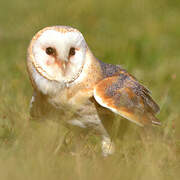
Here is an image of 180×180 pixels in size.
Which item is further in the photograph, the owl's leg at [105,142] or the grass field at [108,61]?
the owl's leg at [105,142]

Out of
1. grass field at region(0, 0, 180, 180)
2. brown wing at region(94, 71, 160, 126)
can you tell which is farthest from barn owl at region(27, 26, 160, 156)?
grass field at region(0, 0, 180, 180)

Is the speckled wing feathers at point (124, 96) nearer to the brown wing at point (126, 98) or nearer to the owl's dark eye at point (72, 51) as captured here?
the brown wing at point (126, 98)

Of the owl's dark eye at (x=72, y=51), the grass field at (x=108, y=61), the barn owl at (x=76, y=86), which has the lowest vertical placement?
the grass field at (x=108, y=61)

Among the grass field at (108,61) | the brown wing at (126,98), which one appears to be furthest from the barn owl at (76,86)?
the grass field at (108,61)

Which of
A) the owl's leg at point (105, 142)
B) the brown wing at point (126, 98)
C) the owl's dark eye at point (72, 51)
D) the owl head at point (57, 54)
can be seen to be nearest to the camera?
the owl head at point (57, 54)

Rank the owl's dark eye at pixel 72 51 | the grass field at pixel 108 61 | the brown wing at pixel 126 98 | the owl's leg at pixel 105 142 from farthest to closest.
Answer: the owl's leg at pixel 105 142, the brown wing at pixel 126 98, the owl's dark eye at pixel 72 51, the grass field at pixel 108 61

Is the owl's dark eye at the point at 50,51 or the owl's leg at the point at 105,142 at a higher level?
the owl's dark eye at the point at 50,51

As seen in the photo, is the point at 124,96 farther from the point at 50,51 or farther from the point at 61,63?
the point at 50,51

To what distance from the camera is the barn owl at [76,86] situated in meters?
4.15

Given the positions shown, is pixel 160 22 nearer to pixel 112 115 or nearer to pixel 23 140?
pixel 112 115

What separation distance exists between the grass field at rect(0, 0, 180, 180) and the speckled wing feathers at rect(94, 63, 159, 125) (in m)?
0.17

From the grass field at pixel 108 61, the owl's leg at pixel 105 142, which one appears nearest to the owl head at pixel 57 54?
the grass field at pixel 108 61

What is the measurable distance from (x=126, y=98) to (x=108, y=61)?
4.34 meters

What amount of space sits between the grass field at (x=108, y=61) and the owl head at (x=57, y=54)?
442 millimetres
